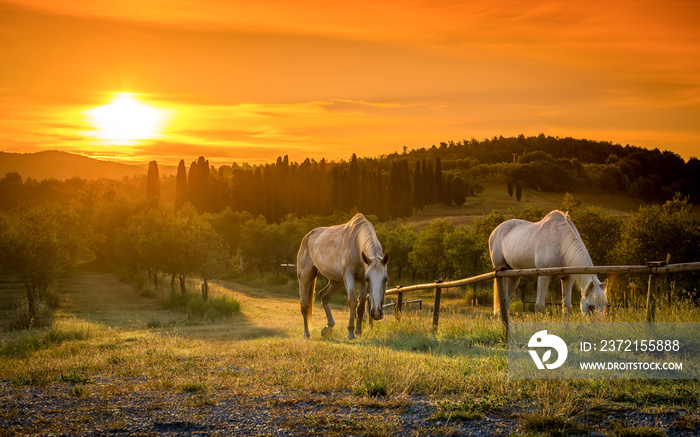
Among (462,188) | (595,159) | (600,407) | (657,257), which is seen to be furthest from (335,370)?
(595,159)

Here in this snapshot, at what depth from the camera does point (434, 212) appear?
108m

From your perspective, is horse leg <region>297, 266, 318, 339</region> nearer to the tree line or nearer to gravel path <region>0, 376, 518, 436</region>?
gravel path <region>0, 376, 518, 436</region>

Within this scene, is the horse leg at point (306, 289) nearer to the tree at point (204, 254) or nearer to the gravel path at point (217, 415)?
the gravel path at point (217, 415)

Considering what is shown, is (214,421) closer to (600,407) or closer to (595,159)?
(600,407)

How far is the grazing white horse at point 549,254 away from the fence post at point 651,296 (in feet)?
4.90

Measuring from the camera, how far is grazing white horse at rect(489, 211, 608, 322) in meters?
10.5

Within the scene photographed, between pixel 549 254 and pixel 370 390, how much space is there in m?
6.67

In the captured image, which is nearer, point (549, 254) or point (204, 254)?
point (549, 254)

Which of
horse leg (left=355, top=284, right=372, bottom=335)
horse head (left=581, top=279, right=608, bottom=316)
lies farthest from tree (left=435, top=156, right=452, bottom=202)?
horse head (left=581, top=279, right=608, bottom=316)

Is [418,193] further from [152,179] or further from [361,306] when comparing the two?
[361,306]

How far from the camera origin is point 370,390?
691 cm

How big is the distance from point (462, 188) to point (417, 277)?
57255 mm

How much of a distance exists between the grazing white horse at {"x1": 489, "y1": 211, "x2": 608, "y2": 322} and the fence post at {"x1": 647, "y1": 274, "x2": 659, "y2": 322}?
4.90 feet

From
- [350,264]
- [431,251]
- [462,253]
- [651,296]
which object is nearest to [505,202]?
[431,251]
